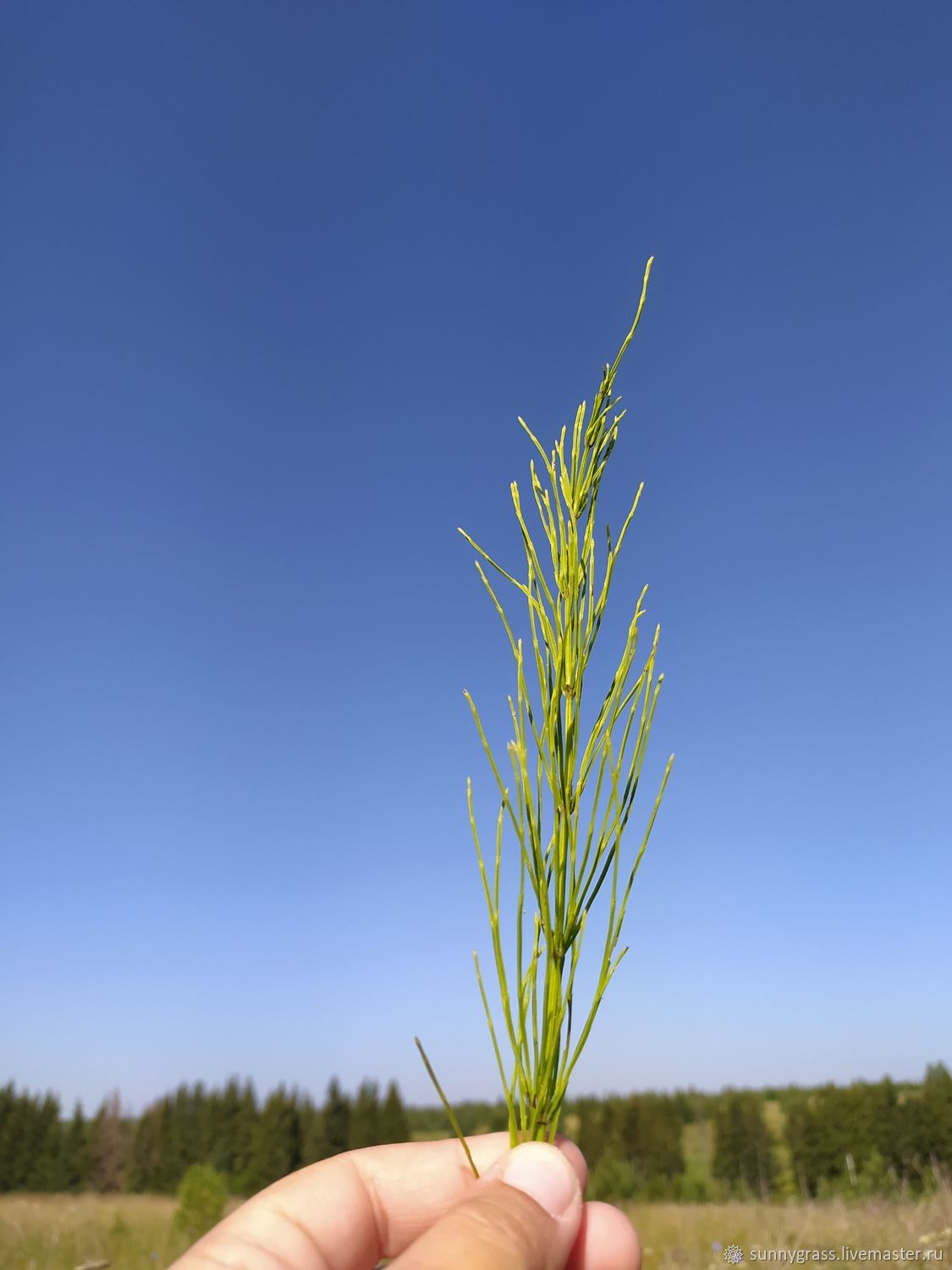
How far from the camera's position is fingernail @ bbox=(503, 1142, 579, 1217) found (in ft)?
5.54

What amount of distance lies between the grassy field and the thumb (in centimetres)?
885

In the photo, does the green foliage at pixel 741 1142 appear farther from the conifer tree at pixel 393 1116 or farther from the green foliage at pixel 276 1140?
the green foliage at pixel 276 1140

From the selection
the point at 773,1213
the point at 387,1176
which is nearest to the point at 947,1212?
the point at 773,1213

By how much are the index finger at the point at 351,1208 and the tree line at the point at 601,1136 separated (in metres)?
18.2

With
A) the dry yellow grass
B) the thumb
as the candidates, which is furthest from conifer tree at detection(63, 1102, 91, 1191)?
the thumb

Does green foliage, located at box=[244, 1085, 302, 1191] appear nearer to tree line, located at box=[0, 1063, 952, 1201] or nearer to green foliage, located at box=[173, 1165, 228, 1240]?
tree line, located at box=[0, 1063, 952, 1201]

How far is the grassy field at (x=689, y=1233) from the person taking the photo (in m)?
9.02

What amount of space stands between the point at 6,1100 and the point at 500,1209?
29950 millimetres

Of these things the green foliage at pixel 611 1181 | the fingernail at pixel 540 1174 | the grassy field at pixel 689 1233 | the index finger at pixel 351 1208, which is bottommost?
the green foliage at pixel 611 1181

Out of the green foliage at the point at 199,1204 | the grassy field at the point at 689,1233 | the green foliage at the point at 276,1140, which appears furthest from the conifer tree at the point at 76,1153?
the green foliage at the point at 199,1204

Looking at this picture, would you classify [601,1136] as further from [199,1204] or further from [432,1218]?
[432,1218]

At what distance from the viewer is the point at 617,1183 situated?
18.7 metres

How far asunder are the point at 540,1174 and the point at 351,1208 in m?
0.71

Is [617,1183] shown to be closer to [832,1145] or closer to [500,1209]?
[832,1145]
